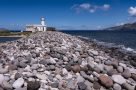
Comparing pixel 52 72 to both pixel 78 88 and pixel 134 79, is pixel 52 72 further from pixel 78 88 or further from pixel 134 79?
pixel 134 79

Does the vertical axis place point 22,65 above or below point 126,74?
above

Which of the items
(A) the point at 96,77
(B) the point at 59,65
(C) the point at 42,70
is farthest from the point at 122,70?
(C) the point at 42,70

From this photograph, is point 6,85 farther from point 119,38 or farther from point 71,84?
point 119,38

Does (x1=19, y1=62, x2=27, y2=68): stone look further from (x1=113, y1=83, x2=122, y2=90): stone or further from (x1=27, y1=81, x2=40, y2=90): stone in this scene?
(x1=113, y1=83, x2=122, y2=90): stone

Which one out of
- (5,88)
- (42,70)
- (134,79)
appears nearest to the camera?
(5,88)

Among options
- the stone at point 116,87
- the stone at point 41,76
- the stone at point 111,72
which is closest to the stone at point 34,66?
the stone at point 41,76

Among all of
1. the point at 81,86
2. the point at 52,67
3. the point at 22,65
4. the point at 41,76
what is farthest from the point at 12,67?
the point at 81,86

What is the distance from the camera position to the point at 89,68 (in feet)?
37.3

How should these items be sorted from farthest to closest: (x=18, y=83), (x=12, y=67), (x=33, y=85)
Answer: (x=12, y=67)
(x=18, y=83)
(x=33, y=85)

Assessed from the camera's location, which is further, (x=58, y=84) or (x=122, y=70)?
(x=122, y=70)

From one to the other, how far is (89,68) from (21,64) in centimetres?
265

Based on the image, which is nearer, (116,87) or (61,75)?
(116,87)

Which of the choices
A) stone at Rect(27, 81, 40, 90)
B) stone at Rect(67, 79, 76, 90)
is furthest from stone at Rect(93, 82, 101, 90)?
stone at Rect(27, 81, 40, 90)

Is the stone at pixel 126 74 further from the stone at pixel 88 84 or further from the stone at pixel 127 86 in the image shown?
the stone at pixel 88 84
